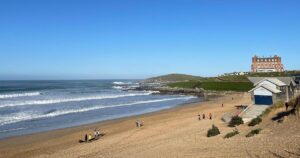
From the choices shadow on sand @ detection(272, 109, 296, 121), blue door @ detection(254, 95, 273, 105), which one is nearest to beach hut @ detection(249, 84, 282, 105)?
blue door @ detection(254, 95, 273, 105)

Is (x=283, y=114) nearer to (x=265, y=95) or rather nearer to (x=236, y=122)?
(x=236, y=122)

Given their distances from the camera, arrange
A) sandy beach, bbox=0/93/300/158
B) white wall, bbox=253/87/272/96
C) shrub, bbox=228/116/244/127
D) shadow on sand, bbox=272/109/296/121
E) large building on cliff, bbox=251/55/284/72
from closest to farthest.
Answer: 1. sandy beach, bbox=0/93/300/158
2. shadow on sand, bbox=272/109/296/121
3. shrub, bbox=228/116/244/127
4. white wall, bbox=253/87/272/96
5. large building on cliff, bbox=251/55/284/72

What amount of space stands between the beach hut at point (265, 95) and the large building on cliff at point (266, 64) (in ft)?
343

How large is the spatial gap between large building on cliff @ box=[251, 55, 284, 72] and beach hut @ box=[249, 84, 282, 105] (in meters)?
105

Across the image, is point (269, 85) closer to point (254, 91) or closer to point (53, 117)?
point (254, 91)

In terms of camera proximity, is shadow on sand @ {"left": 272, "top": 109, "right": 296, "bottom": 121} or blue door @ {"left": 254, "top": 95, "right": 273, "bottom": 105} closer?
shadow on sand @ {"left": 272, "top": 109, "right": 296, "bottom": 121}

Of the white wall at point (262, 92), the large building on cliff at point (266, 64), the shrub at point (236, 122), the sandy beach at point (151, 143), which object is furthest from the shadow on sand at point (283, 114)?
the large building on cliff at point (266, 64)

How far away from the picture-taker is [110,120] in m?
35.4

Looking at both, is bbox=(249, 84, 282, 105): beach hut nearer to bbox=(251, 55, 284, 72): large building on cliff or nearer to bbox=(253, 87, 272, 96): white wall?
bbox=(253, 87, 272, 96): white wall

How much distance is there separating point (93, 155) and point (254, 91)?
1987cm

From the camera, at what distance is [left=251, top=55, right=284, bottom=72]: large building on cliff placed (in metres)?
131

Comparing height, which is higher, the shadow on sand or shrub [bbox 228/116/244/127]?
the shadow on sand

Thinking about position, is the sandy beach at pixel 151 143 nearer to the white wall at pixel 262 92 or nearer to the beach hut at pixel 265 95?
the beach hut at pixel 265 95

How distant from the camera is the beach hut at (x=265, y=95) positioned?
3173 cm
